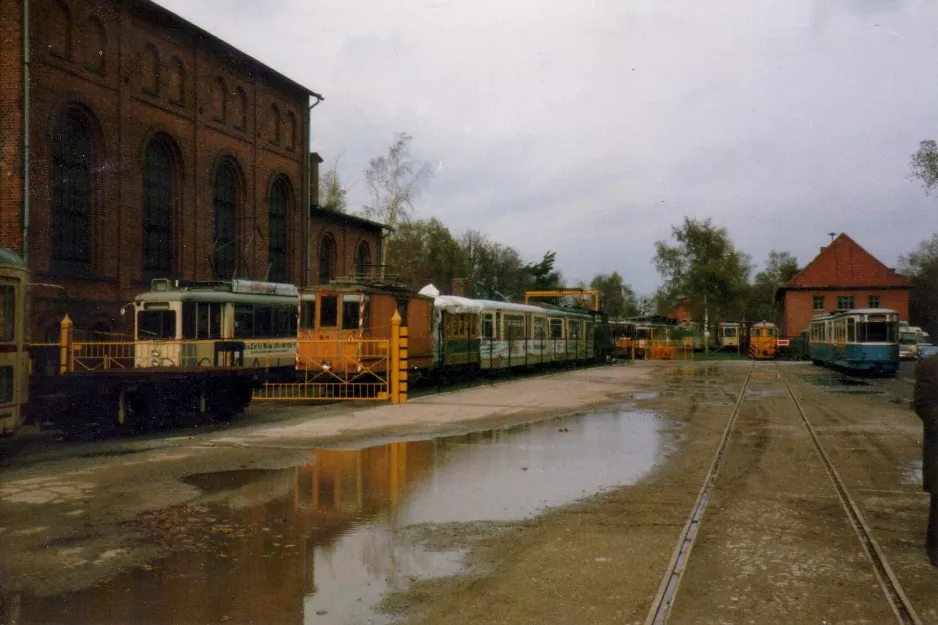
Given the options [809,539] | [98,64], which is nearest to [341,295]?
[98,64]

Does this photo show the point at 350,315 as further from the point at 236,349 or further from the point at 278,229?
the point at 278,229

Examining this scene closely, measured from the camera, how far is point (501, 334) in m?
30.5

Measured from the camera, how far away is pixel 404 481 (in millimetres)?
9797

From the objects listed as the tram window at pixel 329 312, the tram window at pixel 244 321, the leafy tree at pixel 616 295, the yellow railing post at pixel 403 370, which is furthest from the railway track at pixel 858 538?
the leafy tree at pixel 616 295

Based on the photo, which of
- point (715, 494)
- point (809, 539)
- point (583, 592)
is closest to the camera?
point (583, 592)

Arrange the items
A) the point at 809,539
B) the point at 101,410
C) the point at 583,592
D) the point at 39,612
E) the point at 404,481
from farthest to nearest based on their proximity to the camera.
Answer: the point at 101,410 → the point at 404,481 → the point at 809,539 → the point at 583,592 → the point at 39,612

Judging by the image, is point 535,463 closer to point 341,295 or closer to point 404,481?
point 404,481

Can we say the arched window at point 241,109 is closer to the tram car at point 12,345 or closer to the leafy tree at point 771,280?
the tram car at point 12,345

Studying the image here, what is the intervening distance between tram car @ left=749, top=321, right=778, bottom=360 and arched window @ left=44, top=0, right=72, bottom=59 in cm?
4882

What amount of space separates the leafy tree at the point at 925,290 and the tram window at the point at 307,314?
70.2m

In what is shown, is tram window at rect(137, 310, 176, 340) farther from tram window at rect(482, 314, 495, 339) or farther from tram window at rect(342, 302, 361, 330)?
tram window at rect(482, 314, 495, 339)

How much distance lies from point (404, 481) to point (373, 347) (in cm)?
1138

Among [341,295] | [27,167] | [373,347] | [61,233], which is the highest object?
[27,167]

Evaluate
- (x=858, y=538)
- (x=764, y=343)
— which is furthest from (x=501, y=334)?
(x=764, y=343)
